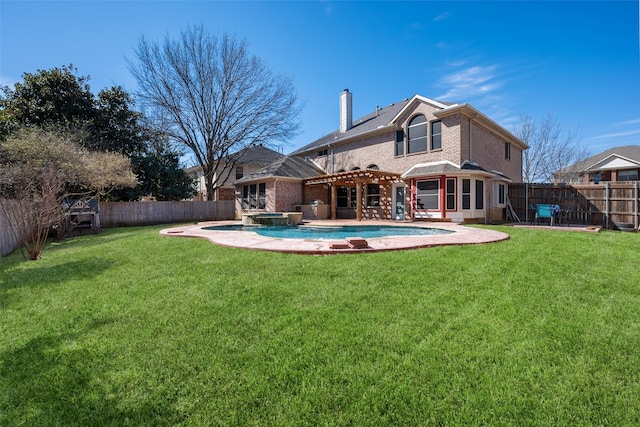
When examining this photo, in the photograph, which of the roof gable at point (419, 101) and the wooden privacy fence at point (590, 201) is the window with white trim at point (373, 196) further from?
the wooden privacy fence at point (590, 201)

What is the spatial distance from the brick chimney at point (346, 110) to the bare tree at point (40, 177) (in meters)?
15.5

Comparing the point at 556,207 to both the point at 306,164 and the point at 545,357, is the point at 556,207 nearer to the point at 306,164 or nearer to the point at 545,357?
the point at 545,357

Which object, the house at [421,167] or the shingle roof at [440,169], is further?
the house at [421,167]

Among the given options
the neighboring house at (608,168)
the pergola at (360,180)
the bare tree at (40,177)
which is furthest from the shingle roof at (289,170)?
the neighboring house at (608,168)

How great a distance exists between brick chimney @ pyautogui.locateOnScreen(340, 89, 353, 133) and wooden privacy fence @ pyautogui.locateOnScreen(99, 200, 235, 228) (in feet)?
37.0

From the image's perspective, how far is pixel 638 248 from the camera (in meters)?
6.95

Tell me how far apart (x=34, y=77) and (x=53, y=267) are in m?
18.0

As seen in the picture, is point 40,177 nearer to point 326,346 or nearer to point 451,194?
point 326,346

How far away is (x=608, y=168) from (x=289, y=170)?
33.7 m

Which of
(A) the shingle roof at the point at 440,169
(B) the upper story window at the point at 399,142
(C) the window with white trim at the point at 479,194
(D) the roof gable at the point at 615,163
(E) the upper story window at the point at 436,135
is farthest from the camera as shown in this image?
(D) the roof gable at the point at 615,163

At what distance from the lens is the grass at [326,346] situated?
6.98 ft

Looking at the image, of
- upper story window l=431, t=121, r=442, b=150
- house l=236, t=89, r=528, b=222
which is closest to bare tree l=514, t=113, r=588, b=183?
house l=236, t=89, r=528, b=222


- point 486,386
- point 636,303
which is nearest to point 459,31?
point 636,303

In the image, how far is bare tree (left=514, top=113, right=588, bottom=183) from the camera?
87.6ft
